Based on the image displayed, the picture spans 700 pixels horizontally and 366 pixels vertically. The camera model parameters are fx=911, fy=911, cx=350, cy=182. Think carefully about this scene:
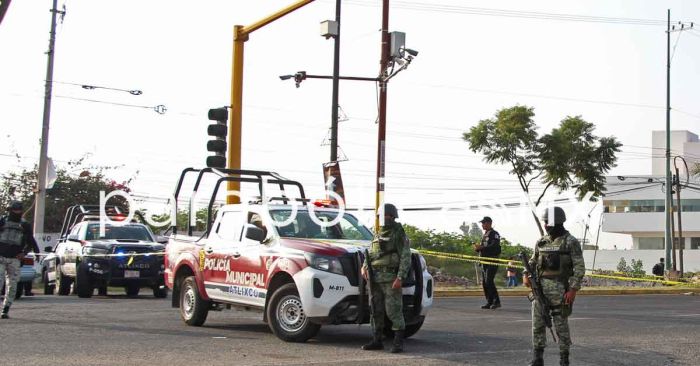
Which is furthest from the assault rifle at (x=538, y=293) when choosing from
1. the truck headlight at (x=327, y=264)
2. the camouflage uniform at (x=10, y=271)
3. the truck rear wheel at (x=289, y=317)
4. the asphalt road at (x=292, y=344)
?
the camouflage uniform at (x=10, y=271)

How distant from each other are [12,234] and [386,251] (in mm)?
6594

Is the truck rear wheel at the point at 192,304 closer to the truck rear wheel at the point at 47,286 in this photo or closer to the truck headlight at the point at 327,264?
the truck headlight at the point at 327,264

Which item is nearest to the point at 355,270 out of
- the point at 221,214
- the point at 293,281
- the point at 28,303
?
the point at 293,281

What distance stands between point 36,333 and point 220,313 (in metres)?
4.39

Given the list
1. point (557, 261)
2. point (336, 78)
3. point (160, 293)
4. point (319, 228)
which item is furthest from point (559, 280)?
point (336, 78)

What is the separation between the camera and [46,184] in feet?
88.7

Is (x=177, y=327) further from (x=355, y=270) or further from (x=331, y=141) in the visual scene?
(x=331, y=141)

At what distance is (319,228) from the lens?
12.2 metres

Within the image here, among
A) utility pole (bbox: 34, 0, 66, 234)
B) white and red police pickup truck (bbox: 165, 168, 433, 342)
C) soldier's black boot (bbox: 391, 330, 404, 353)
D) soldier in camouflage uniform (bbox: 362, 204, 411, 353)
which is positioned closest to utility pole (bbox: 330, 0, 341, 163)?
utility pole (bbox: 34, 0, 66, 234)

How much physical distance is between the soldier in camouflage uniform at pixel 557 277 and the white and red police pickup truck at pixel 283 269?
2244 mm

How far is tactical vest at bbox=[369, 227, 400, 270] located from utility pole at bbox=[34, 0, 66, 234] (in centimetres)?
1863

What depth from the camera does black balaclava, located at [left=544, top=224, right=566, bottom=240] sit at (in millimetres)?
9344

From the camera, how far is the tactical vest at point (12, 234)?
45.8 feet

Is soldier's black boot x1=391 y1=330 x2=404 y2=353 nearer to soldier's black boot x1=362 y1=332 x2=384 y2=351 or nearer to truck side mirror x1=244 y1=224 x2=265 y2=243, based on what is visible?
soldier's black boot x1=362 y1=332 x2=384 y2=351
